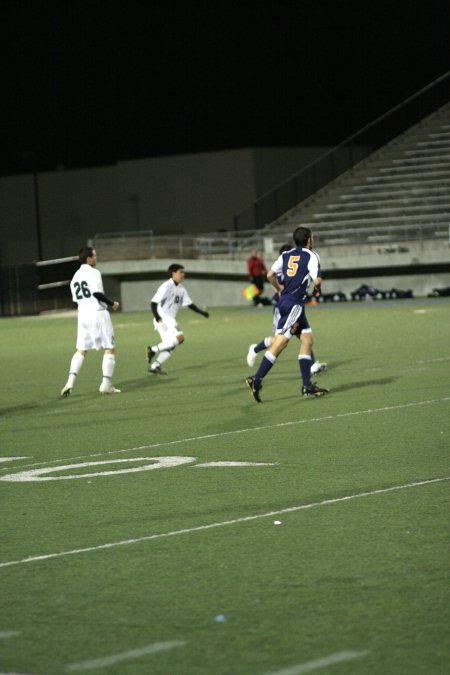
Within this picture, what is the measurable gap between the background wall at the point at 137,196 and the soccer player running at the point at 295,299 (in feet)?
124

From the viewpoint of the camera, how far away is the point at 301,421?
40.5 ft

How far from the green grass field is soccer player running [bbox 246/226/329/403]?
33 cm

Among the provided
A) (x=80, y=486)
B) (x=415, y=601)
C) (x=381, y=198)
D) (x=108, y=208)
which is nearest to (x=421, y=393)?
(x=80, y=486)

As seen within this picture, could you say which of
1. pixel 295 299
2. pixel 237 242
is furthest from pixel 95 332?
pixel 237 242

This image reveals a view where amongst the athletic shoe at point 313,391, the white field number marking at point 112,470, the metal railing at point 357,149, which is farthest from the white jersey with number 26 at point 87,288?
the metal railing at point 357,149

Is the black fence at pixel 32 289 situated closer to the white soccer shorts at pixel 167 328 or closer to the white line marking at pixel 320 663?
the white soccer shorts at pixel 167 328

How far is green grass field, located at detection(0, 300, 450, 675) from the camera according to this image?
5.10m

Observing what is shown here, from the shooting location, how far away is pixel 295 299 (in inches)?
556

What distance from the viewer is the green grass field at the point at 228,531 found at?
5102 mm

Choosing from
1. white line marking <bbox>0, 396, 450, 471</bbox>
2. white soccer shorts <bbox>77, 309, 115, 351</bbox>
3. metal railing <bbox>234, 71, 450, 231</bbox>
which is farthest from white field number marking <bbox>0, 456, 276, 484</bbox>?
metal railing <bbox>234, 71, 450, 231</bbox>

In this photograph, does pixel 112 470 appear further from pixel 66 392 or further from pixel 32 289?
pixel 32 289

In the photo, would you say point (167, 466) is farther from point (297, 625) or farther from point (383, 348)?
point (383, 348)

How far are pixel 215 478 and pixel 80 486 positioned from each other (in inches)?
39.9

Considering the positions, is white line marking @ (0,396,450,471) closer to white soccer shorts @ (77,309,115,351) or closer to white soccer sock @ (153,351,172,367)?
white soccer shorts @ (77,309,115,351)
